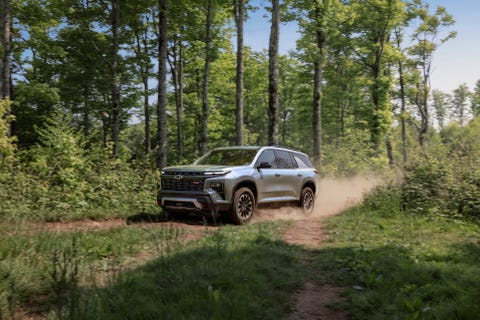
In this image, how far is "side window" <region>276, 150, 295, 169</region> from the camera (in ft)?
35.8

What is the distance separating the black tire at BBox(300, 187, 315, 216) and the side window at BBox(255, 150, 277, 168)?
1812mm

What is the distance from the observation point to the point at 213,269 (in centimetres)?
463

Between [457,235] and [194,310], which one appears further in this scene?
[457,235]

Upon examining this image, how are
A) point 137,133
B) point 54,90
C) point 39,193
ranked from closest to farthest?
point 39,193 → point 54,90 → point 137,133

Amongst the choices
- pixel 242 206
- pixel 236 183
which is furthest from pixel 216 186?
pixel 242 206

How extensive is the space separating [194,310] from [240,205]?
19.3 ft

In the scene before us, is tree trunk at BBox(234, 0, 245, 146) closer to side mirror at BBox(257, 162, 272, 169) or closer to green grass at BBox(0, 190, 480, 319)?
side mirror at BBox(257, 162, 272, 169)

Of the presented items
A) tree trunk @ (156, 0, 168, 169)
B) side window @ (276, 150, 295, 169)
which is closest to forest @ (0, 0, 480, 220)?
tree trunk @ (156, 0, 168, 169)

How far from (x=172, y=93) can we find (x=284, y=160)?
2122cm

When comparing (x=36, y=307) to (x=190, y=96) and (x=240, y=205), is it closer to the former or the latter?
(x=240, y=205)

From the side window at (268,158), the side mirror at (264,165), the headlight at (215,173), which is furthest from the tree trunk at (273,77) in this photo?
the headlight at (215,173)

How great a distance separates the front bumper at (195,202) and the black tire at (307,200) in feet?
11.6

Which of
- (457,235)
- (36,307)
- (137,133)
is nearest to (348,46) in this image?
(457,235)

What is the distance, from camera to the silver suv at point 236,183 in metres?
8.77
